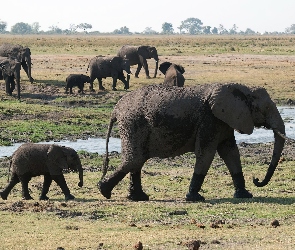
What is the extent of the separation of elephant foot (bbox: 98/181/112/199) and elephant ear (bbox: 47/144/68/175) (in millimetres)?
731

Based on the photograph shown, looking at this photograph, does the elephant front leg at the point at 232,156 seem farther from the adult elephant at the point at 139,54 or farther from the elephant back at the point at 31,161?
the adult elephant at the point at 139,54

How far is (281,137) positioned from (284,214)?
2.00 m

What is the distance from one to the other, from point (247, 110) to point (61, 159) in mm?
3223

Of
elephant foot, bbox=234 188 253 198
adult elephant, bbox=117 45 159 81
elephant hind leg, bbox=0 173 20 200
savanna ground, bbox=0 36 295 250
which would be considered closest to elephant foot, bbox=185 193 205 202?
savanna ground, bbox=0 36 295 250

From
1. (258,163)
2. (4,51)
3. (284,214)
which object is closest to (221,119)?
(284,214)

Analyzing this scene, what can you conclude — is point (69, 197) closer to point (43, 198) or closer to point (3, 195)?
point (43, 198)

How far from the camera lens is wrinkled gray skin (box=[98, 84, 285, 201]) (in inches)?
559

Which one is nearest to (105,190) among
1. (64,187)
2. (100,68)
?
(64,187)

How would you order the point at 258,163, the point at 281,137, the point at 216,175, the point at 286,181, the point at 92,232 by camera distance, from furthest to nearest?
the point at 258,163 → the point at 216,175 → the point at 286,181 → the point at 281,137 → the point at 92,232

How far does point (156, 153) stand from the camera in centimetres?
1467

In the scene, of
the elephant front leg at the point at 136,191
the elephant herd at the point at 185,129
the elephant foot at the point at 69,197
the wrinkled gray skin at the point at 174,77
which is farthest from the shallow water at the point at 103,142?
the elephant front leg at the point at 136,191

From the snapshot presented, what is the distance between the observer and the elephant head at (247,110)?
14.1 meters

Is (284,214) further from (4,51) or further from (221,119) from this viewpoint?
(4,51)

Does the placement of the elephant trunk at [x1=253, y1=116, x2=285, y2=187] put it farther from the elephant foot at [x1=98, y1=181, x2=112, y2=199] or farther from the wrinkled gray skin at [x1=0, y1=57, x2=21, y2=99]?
the wrinkled gray skin at [x1=0, y1=57, x2=21, y2=99]
